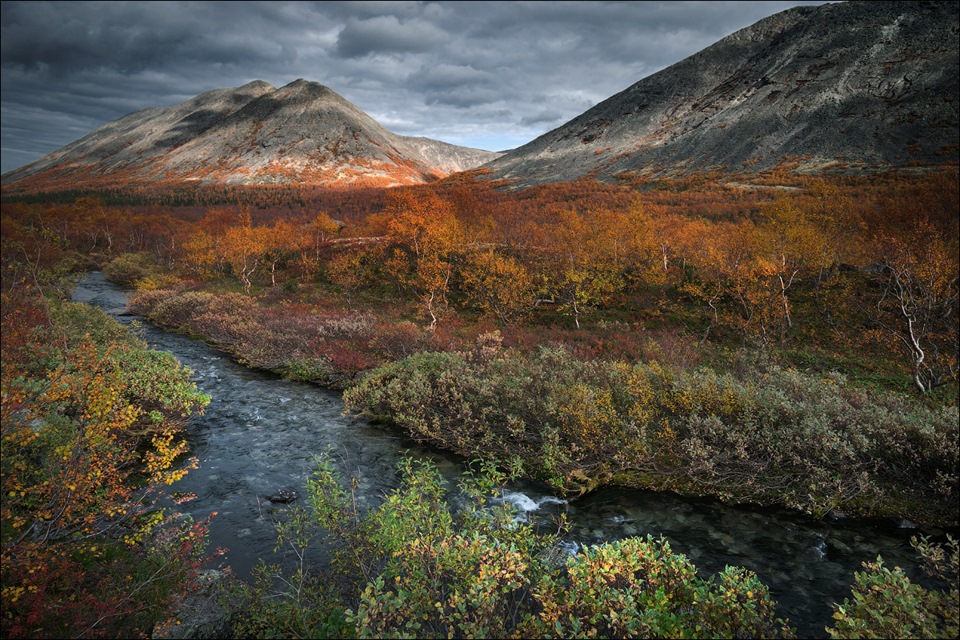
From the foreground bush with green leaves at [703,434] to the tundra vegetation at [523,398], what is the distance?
0.38 ft

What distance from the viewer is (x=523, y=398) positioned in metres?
18.8

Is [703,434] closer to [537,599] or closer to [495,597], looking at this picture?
[537,599]

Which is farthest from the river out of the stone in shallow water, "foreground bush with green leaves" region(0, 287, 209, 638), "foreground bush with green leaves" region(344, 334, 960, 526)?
"foreground bush with green leaves" region(0, 287, 209, 638)

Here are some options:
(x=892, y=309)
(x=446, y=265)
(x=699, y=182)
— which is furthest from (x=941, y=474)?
(x=699, y=182)

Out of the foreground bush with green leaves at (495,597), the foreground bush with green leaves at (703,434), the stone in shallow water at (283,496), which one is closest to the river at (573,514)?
the stone in shallow water at (283,496)

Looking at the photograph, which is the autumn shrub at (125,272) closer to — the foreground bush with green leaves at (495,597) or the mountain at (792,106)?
the foreground bush with green leaves at (495,597)

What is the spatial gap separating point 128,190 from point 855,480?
23915 cm

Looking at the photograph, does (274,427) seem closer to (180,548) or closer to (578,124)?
(180,548)

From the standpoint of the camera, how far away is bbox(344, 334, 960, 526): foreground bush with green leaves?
1381cm

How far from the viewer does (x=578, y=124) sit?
6299 inches

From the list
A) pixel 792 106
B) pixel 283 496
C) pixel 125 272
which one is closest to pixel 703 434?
pixel 283 496

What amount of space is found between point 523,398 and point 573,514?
5.68 m

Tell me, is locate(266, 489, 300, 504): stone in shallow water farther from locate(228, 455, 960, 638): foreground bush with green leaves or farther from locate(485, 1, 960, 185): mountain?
locate(485, 1, 960, 185): mountain

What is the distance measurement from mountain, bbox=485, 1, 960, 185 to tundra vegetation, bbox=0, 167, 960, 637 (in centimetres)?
3340
